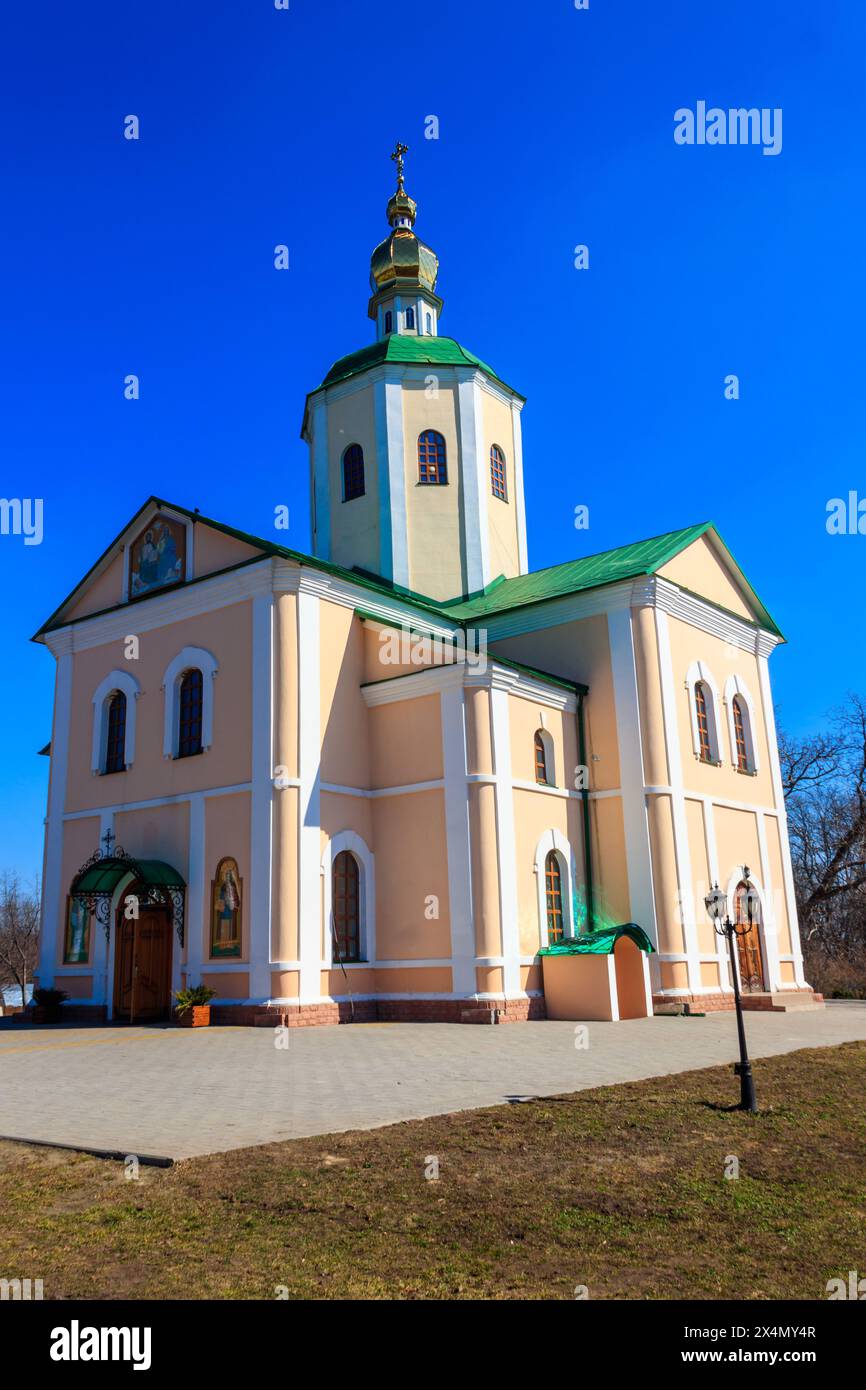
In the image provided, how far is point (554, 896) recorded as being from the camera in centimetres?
2042

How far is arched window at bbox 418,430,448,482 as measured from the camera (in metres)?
26.8

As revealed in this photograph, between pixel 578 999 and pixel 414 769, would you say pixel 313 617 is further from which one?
pixel 578 999

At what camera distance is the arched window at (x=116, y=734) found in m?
22.4

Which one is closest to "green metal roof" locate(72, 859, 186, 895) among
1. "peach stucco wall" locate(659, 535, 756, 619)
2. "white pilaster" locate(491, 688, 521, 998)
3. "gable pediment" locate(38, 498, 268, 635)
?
"gable pediment" locate(38, 498, 268, 635)

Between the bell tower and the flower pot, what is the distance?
11765 mm

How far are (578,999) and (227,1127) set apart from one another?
36.8 feet

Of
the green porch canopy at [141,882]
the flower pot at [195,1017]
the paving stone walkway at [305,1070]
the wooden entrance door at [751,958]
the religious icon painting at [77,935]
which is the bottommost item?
the paving stone walkway at [305,1070]

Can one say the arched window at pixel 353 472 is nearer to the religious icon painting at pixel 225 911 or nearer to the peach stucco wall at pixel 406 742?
the peach stucco wall at pixel 406 742

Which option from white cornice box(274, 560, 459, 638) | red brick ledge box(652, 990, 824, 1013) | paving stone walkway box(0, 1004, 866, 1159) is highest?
white cornice box(274, 560, 459, 638)

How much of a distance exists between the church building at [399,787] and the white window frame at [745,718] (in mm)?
84

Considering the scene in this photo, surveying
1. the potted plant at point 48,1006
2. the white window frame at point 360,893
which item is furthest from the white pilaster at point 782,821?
the potted plant at point 48,1006

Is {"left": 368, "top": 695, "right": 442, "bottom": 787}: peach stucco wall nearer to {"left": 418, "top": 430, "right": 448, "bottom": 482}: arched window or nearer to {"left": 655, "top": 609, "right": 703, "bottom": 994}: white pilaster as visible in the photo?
{"left": 655, "top": 609, "right": 703, "bottom": 994}: white pilaster

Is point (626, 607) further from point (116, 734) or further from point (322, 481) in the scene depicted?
point (116, 734)

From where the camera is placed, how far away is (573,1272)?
17.2ft
